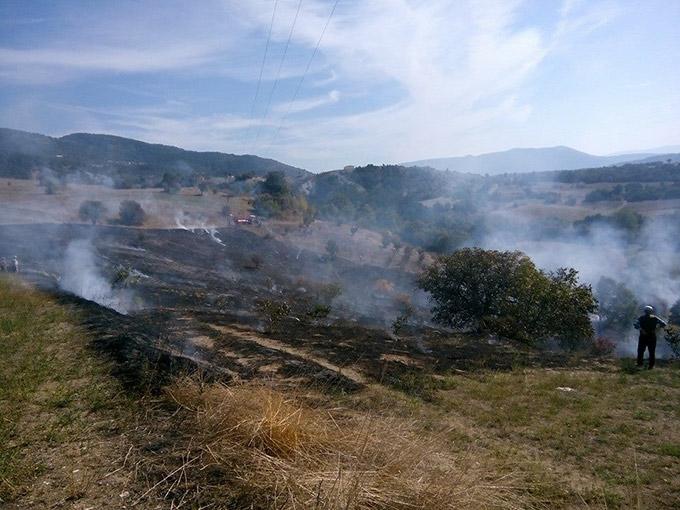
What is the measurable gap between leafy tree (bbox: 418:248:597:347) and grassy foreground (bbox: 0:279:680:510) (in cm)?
568

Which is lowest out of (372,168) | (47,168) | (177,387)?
(177,387)

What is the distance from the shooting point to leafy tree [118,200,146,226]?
37.4 meters

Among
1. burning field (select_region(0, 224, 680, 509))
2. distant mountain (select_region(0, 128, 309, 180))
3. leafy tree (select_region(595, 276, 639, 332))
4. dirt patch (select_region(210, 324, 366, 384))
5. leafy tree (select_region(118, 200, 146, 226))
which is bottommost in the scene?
leafy tree (select_region(595, 276, 639, 332))

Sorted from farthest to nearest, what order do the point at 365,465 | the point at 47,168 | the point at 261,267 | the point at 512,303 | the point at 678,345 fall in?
the point at 47,168
the point at 261,267
the point at 512,303
the point at 678,345
the point at 365,465

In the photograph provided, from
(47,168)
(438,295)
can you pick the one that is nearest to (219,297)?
(438,295)

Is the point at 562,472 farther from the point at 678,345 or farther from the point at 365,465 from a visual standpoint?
the point at 678,345

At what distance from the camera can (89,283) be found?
54.4 ft

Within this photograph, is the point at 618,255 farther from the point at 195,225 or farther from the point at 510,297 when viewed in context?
the point at 195,225

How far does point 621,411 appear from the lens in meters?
6.55

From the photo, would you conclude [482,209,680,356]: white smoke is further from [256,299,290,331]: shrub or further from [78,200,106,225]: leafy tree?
[78,200,106,225]: leafy tree

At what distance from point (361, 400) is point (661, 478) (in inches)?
131

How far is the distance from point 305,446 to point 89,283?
15603 mm

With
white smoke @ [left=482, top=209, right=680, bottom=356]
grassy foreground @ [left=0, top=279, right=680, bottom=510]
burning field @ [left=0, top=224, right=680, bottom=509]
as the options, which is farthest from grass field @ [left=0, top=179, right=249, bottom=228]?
grassy foreground @ [left=0, top=279, right=680, bottom=510]

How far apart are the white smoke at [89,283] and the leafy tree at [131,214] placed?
15.1 meters
